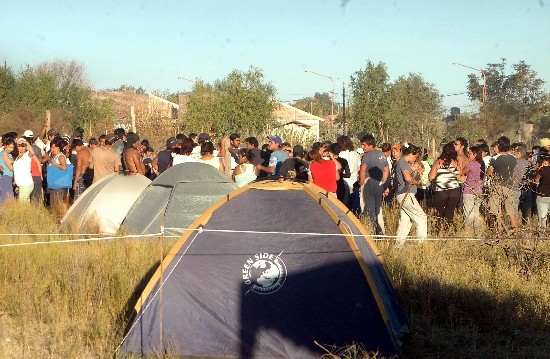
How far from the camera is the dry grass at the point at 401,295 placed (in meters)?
8.00

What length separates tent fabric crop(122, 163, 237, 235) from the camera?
11.9m

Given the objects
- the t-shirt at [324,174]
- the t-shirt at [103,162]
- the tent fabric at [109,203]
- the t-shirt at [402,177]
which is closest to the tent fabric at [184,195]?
the tent fabric at [109,203]

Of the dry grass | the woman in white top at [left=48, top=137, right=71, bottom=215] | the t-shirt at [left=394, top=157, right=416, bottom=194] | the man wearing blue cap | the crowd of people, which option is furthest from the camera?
the woman in white top at [left=48, top=137, right=71, bottom=215]

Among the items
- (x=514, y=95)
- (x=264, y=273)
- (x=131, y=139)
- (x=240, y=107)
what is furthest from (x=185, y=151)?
(x=514, y=95)

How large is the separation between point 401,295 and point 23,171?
26.7 ft

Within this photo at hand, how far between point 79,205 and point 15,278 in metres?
3.93

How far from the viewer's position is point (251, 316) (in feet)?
25.7

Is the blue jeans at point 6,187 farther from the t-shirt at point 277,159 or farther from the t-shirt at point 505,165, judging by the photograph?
the t-shirt at point 505,165

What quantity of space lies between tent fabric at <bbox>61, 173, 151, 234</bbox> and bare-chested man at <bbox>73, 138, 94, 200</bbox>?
5.99 feet

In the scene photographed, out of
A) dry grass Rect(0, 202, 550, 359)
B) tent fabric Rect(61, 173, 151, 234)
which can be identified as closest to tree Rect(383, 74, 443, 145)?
tent fabric Rect(61, 173, 151, 234)

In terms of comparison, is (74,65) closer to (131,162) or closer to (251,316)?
(131,162)

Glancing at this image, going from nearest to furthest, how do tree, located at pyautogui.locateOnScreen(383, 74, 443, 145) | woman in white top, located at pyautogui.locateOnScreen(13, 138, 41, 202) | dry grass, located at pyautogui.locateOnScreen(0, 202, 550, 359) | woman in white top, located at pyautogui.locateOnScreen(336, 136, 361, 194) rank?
1. dry grass, located at pyautogui.locateOnScreen(0, 202, 550, 359)
2. woman in white top, located at pyautogui.locateOnScreen(13, 138, 41, 202)
3. woman in white top, located at pyautogui.locateOnScreen(336, 136, 361, 194)
4. tree, located at pyautogui.locateOnScreen(383, 74, 443, 145)

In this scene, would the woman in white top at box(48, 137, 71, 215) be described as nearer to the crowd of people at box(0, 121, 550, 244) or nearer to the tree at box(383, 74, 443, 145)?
the crowd of people at box(0, 121, 550, 244)

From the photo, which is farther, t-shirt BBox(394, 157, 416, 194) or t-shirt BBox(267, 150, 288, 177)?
t-shirt BBox(267, 150, 288, 177)
